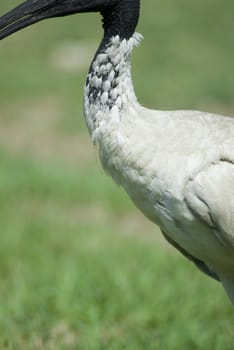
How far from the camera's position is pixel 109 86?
3.06 meters

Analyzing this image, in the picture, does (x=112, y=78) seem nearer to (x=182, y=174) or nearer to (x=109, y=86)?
(x=109, y=86)

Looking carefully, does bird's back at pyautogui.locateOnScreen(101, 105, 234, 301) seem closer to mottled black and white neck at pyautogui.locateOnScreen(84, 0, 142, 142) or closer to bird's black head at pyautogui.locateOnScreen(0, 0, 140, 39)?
mottled black and white neck at pyautogui.locateOnScreen(84, 0, 142, 142)

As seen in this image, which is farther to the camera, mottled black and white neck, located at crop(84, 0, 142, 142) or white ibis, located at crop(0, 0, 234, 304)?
mottled black and white neck, located at crop(84, 0, 142, 142)

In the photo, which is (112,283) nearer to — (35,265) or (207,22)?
(35,265)

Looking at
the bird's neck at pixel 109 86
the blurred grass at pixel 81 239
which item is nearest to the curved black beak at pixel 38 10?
the bird's neck at pixel 109 86

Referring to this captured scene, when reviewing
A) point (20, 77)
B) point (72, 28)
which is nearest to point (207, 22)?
point (72, 28)

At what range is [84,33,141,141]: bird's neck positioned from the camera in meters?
3.06

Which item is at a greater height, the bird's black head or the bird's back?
the bird's black head

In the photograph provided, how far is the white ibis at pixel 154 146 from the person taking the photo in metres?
2.95

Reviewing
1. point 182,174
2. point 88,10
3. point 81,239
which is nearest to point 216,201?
point 182,174

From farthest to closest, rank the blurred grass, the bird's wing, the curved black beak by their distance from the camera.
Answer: the blurred grass
the curved black beak
the bird's wing

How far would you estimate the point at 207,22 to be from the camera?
1670 cm

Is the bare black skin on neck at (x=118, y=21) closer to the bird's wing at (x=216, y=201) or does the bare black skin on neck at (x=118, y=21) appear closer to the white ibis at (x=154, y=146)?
the white ibis at (x=154, y=146)

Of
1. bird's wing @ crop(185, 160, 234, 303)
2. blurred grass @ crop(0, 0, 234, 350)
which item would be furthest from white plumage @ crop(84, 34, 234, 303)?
blurred grass @ crop(0, 0, 234, 350)
